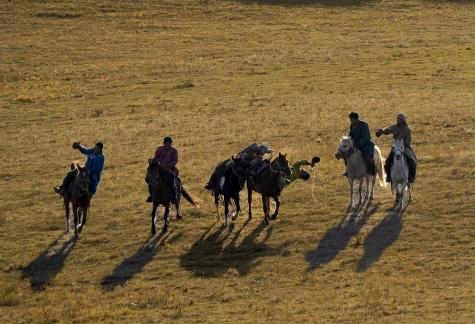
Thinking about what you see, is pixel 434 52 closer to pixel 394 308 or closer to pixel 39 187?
pixel 39 187

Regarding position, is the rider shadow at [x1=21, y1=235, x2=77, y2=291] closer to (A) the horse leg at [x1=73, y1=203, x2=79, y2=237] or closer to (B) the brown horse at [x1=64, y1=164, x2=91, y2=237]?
(A) the horse leg at [x1=73, y1=203, x2=79, y2=237]

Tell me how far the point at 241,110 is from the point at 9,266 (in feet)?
72.7

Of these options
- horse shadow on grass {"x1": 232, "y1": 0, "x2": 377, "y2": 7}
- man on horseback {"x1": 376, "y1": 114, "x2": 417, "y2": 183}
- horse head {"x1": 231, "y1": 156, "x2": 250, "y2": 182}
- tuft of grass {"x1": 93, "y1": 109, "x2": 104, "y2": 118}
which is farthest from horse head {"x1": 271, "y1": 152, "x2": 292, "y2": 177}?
horse shadow on grass {"x1": 232, "y1": 0, "x2": 377, "y2": 7}

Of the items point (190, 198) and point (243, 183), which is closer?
point (243, 183)

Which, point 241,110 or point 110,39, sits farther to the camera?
point 110,39

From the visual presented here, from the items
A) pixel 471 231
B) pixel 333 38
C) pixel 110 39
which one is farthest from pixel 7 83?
pixel 471 231

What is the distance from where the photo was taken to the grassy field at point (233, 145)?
21766 mm

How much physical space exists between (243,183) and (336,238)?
9.83ft

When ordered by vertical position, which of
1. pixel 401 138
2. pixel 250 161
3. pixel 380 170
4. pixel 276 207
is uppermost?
pixel 401 138

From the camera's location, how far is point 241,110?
149 feet

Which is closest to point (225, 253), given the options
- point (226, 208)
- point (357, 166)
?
point (226, 208)

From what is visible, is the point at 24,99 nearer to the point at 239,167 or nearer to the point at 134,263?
the point at 239,167

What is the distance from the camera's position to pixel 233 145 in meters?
37.6

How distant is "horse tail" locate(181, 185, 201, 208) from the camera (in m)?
27.0
